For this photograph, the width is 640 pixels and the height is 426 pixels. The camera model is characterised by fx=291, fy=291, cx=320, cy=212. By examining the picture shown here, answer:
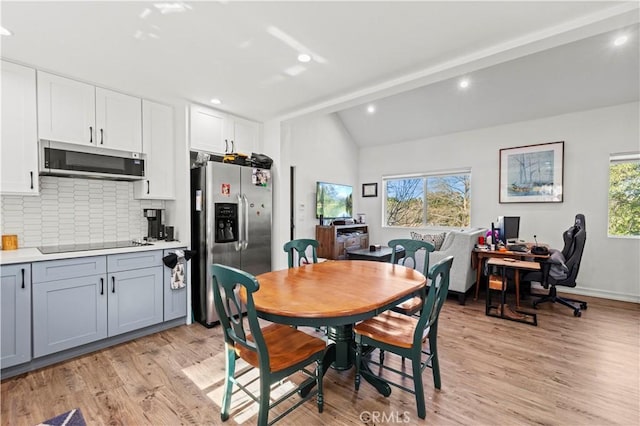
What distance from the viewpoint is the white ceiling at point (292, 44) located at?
1.90m

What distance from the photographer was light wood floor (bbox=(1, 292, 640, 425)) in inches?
71.4

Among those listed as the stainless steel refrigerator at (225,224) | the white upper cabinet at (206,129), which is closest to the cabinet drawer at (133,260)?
the stainless steel refrigerator at (225,224)

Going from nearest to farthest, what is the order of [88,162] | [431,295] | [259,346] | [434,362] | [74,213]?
[259,346]
[431,295]
[434,362]
[88,162]
[74,213]

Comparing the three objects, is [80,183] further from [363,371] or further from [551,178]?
[551,178]

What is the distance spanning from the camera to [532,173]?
4719mm

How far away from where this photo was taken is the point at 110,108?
2928 millimetres

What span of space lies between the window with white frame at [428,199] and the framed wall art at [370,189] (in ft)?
0.66

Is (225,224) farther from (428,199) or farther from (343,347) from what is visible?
(428,199)

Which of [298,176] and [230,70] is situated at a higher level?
[230,70]

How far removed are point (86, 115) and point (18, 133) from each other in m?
0.52

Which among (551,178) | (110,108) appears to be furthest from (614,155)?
(110,108)

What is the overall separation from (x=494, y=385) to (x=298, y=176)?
13.9 ft

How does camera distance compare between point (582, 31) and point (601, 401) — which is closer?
point (601, 401)

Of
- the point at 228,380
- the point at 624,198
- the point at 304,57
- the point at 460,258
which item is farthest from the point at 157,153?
the point at 624,198
